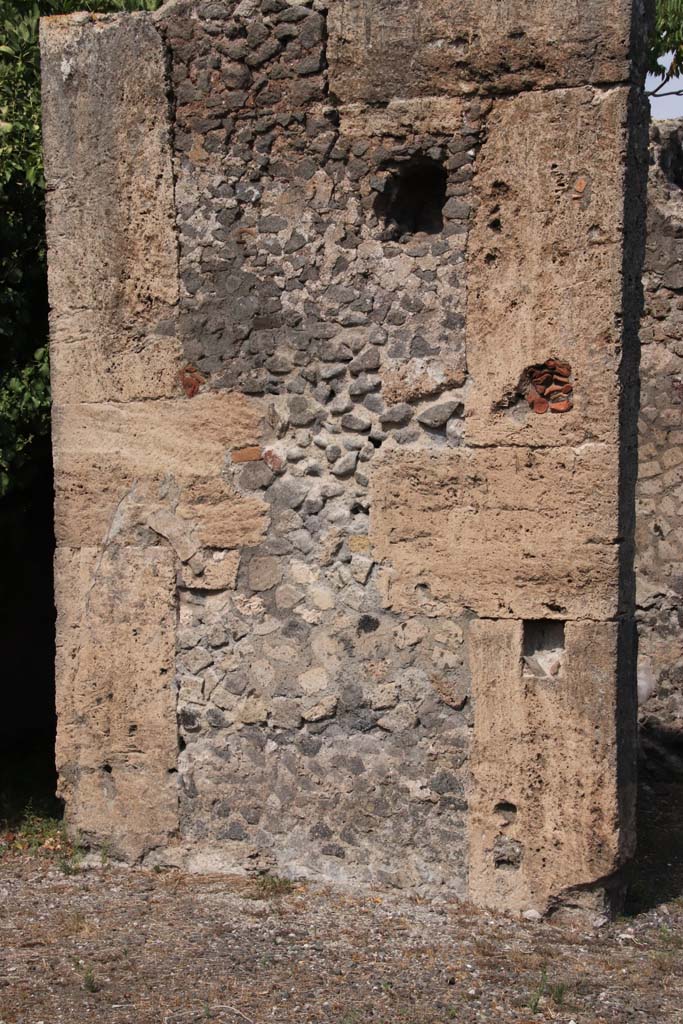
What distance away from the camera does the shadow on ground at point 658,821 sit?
5424mm

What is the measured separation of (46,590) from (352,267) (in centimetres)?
377

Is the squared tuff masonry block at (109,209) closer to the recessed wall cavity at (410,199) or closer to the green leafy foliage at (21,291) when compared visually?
the green leafy foliage at (21,291)

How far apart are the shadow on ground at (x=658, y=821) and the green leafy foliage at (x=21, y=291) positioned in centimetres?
349

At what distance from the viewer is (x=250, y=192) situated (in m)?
5.38

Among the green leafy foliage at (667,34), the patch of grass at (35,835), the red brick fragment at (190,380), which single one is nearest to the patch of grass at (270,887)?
the patch of grass at (35,835)

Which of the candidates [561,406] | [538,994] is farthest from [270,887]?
[561,406]

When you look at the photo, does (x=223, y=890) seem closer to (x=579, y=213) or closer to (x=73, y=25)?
(x=579, y=213)

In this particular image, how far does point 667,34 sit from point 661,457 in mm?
9012

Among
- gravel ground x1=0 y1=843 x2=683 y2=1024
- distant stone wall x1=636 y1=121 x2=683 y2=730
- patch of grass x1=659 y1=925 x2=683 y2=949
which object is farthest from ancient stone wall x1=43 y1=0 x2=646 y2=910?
distant stone wall x1=636 y1=121 x2=683 y2=730

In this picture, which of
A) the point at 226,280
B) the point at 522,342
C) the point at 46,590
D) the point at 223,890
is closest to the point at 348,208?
the point at 226,280

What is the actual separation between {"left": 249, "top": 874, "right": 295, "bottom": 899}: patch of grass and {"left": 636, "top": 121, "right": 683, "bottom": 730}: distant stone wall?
268 cm

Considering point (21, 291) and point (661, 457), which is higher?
point (21, 291)

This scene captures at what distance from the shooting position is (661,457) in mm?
7180

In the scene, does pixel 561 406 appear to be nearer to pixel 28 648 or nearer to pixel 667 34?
pixel 28 648
